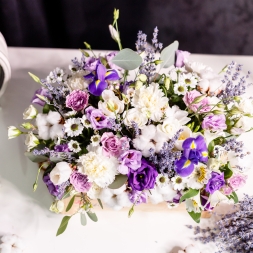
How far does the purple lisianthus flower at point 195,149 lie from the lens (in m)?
0.66

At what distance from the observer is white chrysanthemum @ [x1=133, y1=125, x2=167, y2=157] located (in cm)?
69

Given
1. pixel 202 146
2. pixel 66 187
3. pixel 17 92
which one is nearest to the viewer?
pixel 202 146

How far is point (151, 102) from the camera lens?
694mm

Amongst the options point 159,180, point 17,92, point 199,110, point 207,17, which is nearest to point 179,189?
point 159,180

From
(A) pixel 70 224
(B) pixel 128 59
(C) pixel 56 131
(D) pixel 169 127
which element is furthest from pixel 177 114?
(A) pixel 70 224

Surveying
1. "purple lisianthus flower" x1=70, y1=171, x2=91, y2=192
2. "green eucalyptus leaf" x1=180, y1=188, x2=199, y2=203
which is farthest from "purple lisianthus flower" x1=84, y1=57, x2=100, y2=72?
"green eucalyptus leaf" x1=180, y1=188, x2=199, y2=203

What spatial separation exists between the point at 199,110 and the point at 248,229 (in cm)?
35

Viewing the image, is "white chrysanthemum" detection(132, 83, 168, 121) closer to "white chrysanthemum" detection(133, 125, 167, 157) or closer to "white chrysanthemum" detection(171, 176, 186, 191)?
"white chrysanthemum" detection(133, 125, 167, 157)

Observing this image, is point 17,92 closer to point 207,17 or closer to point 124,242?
point 124,242

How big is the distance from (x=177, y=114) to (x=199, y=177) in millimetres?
137

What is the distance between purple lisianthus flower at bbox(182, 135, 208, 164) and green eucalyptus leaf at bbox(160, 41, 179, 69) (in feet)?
0.70

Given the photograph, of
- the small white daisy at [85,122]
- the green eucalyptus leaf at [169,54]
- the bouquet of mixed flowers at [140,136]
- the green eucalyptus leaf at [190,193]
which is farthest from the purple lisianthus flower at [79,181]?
the green eucalyptus leaf at [169,54]

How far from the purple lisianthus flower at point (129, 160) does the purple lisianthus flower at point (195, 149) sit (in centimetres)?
9

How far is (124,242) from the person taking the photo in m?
0.90
